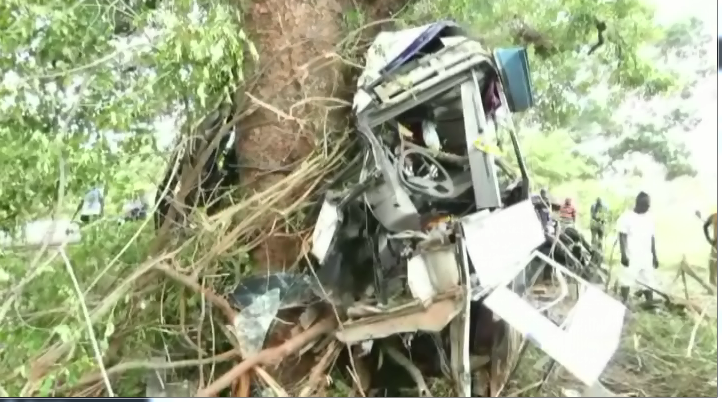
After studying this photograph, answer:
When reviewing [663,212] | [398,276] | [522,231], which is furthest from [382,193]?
[663,212]

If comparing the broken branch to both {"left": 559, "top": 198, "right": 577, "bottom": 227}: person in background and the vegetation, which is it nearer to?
the vegetation

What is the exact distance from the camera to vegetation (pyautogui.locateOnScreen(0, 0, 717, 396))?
1363 millimetres

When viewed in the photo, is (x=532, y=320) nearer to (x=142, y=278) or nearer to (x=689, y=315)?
(x=689, y=315)

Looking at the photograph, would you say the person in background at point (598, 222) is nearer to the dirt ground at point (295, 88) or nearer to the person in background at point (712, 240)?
the person in background at point (712, 240)

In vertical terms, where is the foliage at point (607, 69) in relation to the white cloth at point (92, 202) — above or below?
above

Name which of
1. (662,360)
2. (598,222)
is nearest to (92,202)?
(598,222)

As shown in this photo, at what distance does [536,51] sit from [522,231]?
0.31 m

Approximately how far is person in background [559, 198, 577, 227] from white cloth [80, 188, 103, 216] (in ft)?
2.61

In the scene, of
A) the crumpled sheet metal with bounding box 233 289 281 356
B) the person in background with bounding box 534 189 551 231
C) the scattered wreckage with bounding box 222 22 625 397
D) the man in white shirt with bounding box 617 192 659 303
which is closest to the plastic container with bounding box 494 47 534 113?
the scattered wreckage with bounding box 222 22 625 397

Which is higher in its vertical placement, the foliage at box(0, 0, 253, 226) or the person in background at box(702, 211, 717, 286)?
the foliage at box(0, 0, 253, 226)

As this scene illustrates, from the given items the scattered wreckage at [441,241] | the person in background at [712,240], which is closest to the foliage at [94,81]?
the scattered wreckage at [441,241]

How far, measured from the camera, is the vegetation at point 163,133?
1.36 meters

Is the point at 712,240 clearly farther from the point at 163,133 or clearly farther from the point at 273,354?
the point at 163,133

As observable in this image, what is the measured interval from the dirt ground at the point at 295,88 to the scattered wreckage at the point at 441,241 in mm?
51
